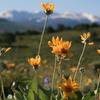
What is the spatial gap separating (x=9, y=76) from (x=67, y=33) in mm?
65155

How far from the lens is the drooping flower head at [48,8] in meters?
4.02

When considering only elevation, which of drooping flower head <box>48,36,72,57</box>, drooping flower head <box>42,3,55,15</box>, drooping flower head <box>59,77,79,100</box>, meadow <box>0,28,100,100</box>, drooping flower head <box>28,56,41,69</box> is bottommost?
meadow <box>0,28,100,100</box>

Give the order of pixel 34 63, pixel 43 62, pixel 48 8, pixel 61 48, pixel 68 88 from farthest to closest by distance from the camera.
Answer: pixel 43 62, pixel 48 8, pixel 34 63, pixel 61 48, pixel 68 88

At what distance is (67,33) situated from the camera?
246 feet

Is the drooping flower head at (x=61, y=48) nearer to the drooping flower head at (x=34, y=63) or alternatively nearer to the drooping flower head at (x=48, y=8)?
the drooping flower head at (x=34, y=63)

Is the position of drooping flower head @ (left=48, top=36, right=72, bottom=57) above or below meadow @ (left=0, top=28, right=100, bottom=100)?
above

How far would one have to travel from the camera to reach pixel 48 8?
4074mm

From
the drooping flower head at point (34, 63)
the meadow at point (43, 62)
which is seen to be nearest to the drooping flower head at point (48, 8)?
the meadow at point (43, 62)

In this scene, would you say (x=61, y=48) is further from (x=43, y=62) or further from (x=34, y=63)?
(x=43, y=62)

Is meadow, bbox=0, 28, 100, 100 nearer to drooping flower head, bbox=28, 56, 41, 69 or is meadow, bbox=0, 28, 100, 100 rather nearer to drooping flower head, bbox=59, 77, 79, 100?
drooping flower head, bbox=28, 56, 41, 69

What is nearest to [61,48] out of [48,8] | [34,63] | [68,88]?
[68,88]

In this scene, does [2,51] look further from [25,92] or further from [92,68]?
[92,68]

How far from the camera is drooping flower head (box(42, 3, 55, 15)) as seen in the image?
4023 millimetres

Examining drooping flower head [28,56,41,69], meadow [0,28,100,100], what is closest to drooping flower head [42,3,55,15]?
meadow [0,28,100,100]
